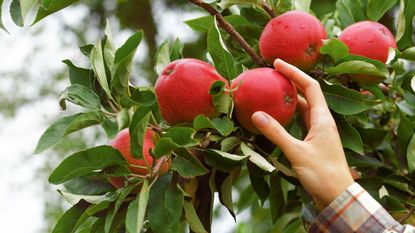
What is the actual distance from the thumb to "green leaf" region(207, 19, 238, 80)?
7 cm

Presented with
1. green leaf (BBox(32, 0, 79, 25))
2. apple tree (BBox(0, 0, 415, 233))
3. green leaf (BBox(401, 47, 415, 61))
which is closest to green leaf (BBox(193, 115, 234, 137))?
apple tree (BBox(0, 0, 415, 233))

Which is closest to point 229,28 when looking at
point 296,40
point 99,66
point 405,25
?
point 296,40

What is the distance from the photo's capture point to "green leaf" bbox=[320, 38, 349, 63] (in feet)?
2.77

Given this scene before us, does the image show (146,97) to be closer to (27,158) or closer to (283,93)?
(283,93)

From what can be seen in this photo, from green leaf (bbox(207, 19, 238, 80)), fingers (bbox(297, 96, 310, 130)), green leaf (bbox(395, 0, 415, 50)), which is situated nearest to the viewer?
green leaf (bbox(207, 19, 238, 80))

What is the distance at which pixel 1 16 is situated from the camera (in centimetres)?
76

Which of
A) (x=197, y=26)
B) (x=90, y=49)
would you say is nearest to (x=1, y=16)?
(x=90, y=49)

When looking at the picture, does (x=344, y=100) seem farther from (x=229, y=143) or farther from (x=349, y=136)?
(x=229, y=143)

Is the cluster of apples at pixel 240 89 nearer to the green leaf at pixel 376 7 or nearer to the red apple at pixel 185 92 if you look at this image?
the red apple at pixel 185 92

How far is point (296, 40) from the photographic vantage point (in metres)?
0.87

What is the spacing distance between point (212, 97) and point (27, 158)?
138 inches

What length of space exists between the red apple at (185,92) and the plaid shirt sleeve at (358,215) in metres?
0.19

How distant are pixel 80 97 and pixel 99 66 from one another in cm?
5

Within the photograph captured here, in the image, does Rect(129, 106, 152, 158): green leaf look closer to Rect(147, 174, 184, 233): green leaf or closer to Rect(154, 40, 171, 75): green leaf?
Rect(147, 174, 184, 233): green leaf
